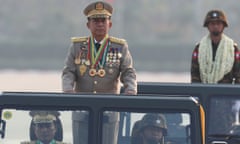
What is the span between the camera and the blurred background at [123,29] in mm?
48594

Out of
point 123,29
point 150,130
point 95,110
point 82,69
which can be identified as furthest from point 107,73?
point 123,29

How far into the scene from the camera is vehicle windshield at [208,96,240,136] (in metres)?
9.93

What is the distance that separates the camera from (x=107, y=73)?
8430 mm

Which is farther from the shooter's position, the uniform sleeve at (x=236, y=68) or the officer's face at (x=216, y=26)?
the officer's face at (x=216, y=26)

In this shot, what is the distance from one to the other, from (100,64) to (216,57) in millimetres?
3240

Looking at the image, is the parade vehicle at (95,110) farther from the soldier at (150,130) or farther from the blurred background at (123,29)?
the blurred background at (123,29)

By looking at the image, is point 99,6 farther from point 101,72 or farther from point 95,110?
point 95,110

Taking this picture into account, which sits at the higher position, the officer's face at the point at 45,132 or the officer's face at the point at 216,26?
the officer's face at the point at 216,26

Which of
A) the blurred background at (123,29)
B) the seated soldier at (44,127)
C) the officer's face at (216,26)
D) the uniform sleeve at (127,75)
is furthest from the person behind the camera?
the blurred background at (123,29)

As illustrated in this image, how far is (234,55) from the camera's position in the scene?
1141cm

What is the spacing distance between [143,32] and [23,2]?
1024 cm

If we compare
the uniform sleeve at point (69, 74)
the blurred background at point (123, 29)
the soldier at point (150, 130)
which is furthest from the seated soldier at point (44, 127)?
the blurred background at point (123, 29)

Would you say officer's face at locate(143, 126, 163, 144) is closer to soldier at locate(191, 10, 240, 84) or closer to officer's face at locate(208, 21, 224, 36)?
soldier at locate(191, 10, 240, 84)

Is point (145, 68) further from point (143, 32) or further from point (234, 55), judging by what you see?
point (234, 55)
